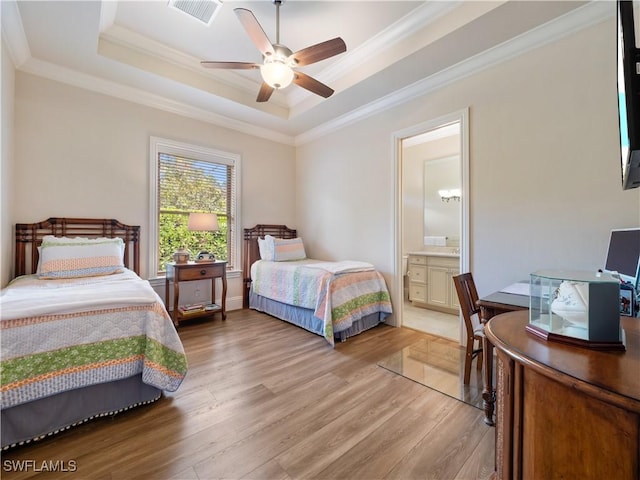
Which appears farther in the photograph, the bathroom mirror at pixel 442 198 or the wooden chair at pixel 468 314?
the bathroom mirror at pixel 442 198

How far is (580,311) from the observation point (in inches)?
33.7

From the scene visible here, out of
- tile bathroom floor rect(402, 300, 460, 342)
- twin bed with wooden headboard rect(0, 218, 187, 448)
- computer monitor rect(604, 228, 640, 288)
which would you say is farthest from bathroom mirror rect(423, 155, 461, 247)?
twin bed with wooden headboard rect(0, 218, 187, 448)

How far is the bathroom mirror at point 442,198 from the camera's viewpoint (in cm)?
477

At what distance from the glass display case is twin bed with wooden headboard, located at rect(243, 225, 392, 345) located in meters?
2.19

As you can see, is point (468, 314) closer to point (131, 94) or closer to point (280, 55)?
point (280, 55)

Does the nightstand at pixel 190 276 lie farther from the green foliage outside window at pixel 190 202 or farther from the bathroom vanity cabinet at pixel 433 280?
the bathroom vanity cabinet at pixel 433 280

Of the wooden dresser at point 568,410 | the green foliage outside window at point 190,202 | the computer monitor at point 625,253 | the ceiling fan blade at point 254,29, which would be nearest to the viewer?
the wooden dresser at point 568,410

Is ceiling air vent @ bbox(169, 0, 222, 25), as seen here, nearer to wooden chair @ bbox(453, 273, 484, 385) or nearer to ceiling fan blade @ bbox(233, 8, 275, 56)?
ceiling fan blade @ bbox(233, 8, 275, 56)

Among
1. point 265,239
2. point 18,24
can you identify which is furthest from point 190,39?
point 265,239

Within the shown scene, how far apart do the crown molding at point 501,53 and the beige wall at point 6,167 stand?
3.59 metres

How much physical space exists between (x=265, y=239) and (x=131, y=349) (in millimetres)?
2619

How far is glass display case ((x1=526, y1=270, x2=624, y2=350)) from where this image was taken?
2.66ft

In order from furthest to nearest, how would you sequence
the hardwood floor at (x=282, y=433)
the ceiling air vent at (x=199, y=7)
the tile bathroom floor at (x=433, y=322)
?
the tile bathroom floor at (x=433, y=322), the ceiling air vent at (x=199, y=7), the hardwood floor at (x=282, y=433)

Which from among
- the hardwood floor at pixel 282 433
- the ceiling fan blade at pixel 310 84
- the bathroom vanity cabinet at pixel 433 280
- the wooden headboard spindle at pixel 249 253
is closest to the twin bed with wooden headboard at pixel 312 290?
the wooden headboard spindle at pixel 249 253
